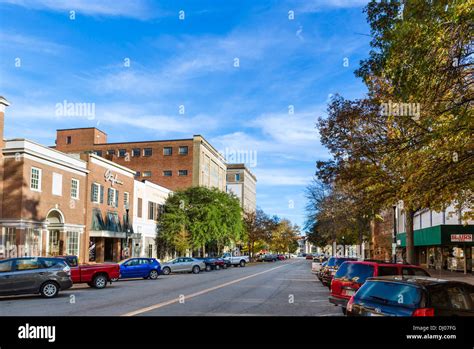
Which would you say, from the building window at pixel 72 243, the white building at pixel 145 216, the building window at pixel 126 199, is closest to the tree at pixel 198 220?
the white building at pixel 145 216

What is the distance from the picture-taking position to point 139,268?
30.6 metres

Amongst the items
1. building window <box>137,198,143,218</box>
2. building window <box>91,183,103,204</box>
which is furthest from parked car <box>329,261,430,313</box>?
building window <box>137,198,143,218</box>

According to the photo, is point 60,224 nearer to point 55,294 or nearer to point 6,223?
point 6,223

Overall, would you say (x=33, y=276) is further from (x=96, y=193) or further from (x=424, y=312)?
(x=96, y=193)

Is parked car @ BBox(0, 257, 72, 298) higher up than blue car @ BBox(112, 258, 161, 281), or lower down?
higher up

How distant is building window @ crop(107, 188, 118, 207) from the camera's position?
44.5m

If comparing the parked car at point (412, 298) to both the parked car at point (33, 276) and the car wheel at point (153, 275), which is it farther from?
the car wheel at point (153, 275)

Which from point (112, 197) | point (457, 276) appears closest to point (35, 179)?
point (112, 197)

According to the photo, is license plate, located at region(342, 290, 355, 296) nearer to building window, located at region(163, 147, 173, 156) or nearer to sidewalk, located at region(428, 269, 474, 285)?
sidewalk, located at region(428, 269, 474, 285)

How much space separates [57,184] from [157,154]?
41.7 m

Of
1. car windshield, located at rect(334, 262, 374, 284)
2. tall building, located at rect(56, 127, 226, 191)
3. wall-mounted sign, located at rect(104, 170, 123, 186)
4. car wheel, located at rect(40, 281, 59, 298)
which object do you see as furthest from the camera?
tall building, located at rect(56, 127, 226, 191)

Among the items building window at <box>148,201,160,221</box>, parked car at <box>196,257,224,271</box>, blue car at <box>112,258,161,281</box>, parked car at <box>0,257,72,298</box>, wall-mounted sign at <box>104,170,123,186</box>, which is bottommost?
parked car at <box>196,257,224,271</box>

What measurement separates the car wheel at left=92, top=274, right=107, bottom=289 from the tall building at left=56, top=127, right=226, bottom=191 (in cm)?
5115
